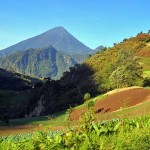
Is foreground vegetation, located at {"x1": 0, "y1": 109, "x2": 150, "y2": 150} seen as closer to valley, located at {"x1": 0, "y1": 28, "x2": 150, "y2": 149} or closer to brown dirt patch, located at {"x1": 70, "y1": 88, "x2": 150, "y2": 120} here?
valley, located at {"x1": 0, "y1": 28, "x2": 150, "y2": 149}

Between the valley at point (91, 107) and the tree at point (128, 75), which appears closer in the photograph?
A: the valley at point (91, 107)

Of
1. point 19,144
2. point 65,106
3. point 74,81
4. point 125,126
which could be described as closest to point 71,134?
point 19,144

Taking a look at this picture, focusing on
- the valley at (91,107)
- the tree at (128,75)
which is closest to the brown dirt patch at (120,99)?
the valley at (91,107)

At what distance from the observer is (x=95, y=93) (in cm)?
8481

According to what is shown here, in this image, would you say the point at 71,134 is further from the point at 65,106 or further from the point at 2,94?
the point at 2,94

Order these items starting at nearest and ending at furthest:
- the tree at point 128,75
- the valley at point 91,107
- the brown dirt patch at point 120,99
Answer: the valley at point 91,107 < the brown dirt patch at point 120,99 < the tree at point 128,75

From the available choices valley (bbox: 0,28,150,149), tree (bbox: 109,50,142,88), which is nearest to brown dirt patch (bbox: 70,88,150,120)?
valley (bbox: 0,28,150,149)

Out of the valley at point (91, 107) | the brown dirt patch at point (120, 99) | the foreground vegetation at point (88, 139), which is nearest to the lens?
the foreground vegetation at point (88, 139)

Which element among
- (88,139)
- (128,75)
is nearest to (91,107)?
(88,139)

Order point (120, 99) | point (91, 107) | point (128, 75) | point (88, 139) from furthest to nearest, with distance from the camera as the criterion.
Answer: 1. point (128, 75)
2. point (120, 99)
3. point (91, 107)
4. point (88, 139)

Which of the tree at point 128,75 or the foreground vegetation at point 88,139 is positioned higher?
the tree at point 128,75

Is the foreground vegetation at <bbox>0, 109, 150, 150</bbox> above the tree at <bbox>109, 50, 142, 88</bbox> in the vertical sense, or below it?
below

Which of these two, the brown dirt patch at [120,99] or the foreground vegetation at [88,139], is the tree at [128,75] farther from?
the foreground vegetation at [88,139]

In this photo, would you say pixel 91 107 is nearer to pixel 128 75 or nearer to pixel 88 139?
pixel 88 139
